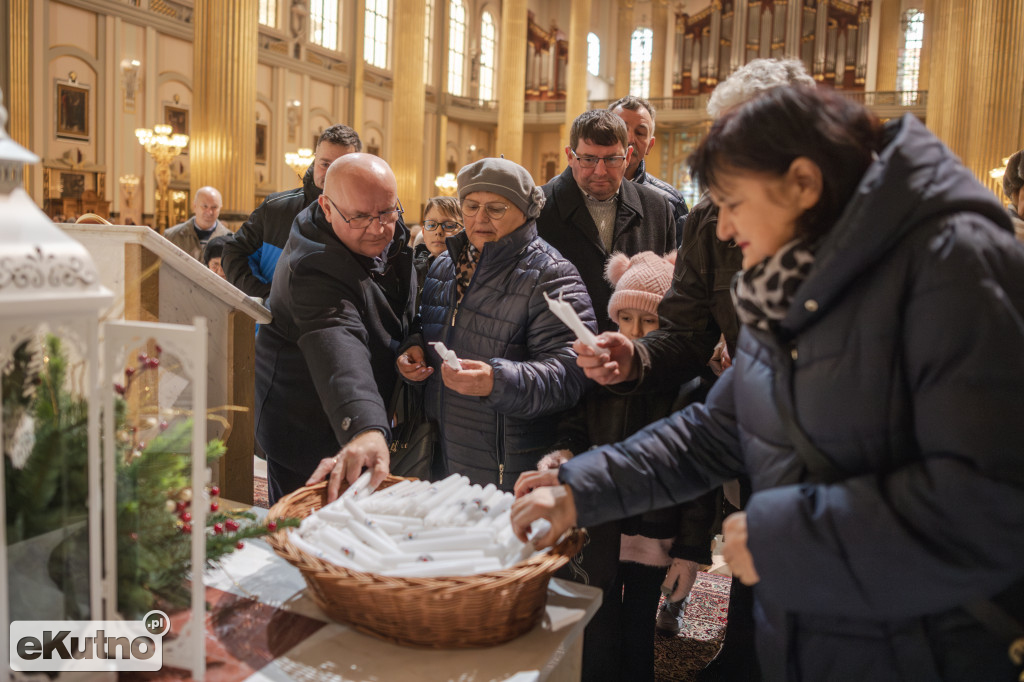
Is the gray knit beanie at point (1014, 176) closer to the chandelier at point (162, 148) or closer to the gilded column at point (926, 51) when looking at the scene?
the chandelier at point (162, 148)

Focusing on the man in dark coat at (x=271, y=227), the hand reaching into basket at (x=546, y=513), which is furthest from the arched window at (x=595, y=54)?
the hand reaching into basket at (x=546, y=513)

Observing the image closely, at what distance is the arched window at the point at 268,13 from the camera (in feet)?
50.7

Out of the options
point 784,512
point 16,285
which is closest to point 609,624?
point 784,512

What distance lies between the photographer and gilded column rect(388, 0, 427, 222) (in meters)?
16.2

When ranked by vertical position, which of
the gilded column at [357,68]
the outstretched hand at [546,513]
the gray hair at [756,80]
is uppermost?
the gilded column at [357,68]

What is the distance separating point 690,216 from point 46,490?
155 centimetres

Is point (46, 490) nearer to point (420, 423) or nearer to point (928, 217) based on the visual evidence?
point (928, 217)

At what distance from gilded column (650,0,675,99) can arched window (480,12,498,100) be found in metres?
4.39

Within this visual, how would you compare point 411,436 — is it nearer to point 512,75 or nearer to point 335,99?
point 335,99

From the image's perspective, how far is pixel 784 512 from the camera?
1018mm

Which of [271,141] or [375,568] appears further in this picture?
[271,141]

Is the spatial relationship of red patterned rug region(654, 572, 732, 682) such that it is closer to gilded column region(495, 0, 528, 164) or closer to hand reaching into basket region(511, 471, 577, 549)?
hand reaching into basket region(511, 471, 577, 549)

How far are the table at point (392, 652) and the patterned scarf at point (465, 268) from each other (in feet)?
3.08

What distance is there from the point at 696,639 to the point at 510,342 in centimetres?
145
